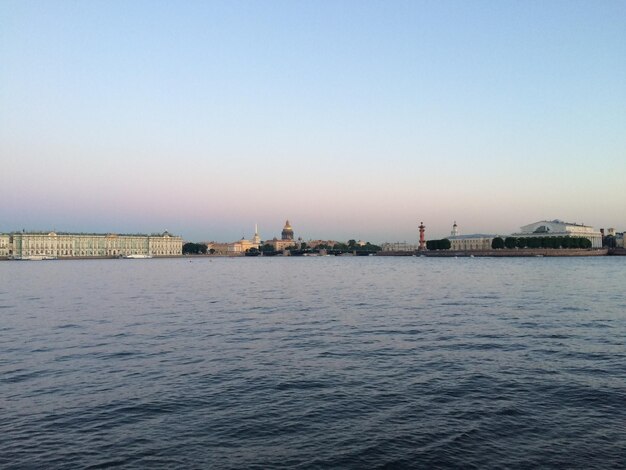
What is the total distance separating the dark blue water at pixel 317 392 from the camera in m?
10.2

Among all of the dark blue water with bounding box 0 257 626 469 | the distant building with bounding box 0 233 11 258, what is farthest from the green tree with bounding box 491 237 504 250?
the distant building with bounding box 0 233 11 258

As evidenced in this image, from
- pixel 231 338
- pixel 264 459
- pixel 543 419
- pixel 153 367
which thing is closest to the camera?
pixel 264 459

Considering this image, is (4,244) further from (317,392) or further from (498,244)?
(317,392)

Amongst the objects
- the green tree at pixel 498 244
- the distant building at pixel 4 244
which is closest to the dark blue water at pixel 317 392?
the green tree at pixel 498 244

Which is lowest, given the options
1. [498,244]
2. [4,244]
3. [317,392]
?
[317,392]

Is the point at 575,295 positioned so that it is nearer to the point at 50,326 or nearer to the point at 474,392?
the point at 474,392

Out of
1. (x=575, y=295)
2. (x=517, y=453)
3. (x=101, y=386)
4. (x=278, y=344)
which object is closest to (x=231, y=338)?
(x=278, y=344)

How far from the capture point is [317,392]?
14.0m

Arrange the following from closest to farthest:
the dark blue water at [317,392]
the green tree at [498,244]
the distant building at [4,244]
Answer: the dark blue water at [317,392]
the distant building at [4,244]
the green tree at [498,244]

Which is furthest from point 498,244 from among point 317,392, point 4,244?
point 317,392

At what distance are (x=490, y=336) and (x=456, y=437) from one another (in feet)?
39.4

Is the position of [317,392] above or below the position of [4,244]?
below

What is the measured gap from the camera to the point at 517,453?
10094 millimetres

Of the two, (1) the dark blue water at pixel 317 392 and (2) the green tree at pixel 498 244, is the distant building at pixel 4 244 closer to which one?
(2) the green tree at pixel 498 244
